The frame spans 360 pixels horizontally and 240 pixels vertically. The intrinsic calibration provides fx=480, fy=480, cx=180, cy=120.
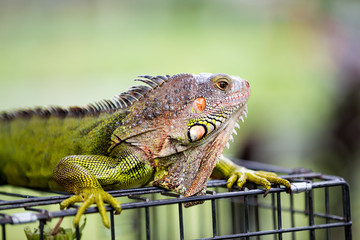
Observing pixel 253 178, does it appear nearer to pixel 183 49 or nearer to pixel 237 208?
Result: pixel 237 208

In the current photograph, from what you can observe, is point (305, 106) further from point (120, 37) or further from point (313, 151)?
point (120, 37)

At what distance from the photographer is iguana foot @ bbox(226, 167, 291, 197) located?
1794mm

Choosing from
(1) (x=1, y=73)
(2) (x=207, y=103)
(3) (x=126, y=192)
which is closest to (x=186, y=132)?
(2) (x=207, y=103)

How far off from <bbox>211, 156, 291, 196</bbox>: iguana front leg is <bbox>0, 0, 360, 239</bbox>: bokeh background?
259 cm

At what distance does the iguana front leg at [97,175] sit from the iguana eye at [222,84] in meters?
0.42

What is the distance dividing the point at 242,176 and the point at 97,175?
0.62m

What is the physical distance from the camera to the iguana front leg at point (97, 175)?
1.54 meters

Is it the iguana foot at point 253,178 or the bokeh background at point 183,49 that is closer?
the iguana foot at point 253,178

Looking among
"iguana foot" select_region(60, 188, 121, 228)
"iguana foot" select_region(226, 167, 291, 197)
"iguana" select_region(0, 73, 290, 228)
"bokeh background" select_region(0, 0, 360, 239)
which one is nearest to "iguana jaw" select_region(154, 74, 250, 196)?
"iguana" select_region(0, 73, 290, 228)

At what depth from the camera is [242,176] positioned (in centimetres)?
198

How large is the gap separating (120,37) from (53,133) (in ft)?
12.3

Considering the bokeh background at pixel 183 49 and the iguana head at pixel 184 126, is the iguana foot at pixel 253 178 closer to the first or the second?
the iguana head at pixel 184 126

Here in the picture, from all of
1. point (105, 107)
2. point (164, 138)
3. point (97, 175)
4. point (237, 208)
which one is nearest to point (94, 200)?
point (97, 175)

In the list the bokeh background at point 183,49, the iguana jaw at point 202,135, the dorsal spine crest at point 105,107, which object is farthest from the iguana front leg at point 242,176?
the bokeh background at point 183,49
